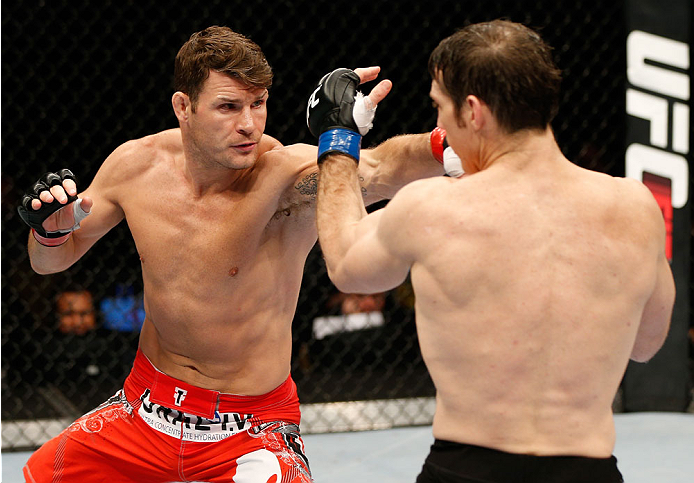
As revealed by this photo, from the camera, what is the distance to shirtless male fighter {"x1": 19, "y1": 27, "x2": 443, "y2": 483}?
1.71m

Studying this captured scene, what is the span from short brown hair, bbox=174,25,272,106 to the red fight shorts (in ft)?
2.18

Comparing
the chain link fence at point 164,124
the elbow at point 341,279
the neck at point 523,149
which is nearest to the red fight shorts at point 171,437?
the elbow at point 341,279

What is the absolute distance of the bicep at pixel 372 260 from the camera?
3.63ft

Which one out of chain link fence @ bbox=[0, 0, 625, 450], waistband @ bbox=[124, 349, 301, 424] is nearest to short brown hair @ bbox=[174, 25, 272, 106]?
waistband @ bbox=[124, 349, 301, 424]

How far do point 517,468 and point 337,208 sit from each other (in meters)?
0.46

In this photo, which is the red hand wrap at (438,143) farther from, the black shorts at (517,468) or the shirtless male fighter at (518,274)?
the black shorts at (517,468)

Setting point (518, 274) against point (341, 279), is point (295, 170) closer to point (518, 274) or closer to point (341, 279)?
point (341, 279)

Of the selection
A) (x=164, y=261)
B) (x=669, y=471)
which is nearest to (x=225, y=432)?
(x=164, y=261)

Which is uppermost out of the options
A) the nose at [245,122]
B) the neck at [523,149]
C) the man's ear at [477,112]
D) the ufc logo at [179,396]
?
the man's ear at [477,112]

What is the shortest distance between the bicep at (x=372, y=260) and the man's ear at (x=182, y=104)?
2.43ft

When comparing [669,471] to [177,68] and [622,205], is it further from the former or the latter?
[177,68]

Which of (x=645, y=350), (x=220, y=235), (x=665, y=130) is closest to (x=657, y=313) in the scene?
(x=645, y=350)

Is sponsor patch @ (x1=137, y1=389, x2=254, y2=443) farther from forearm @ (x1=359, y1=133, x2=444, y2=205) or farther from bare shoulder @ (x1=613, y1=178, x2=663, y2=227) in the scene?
bare shoulder @ (x1=613, y1=178, x2=663, y2=227)

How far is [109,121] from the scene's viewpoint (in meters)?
3.99
